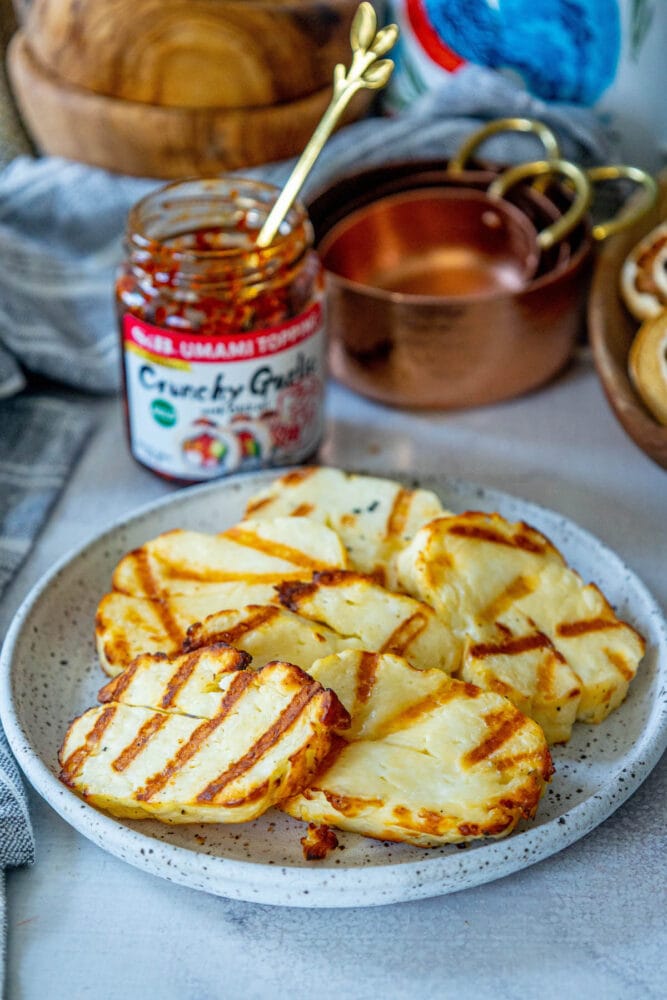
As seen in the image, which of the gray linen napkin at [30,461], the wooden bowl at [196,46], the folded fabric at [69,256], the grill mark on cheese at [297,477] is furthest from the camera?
the folded fabric at [69,256]

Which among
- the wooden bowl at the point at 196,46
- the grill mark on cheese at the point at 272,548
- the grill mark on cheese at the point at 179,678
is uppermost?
the wooden bowl at the point at 196,46

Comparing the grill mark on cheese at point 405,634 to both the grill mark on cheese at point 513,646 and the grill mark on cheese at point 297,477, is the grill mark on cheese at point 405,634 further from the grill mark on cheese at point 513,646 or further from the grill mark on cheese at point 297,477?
the grill mark on cheese at point 297,477

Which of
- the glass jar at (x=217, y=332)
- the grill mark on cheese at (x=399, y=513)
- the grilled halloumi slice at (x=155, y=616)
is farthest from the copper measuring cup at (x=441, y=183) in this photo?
the grilled halloumi slice at (x=155, y=616)

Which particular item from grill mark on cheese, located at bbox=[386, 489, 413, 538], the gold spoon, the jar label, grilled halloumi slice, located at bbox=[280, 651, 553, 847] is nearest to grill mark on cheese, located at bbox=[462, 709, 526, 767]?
grilled halloumi slice, located at bbox=[280, 651, 553, 847]

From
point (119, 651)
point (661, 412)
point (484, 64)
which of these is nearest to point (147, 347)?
point (119, 651)

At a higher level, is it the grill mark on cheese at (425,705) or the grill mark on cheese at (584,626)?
the grill mark on cheese at (425,705)

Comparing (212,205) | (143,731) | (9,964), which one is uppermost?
(212,205)

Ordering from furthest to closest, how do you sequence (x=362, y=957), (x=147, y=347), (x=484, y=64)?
(x=484, y=64)
(x=147, y=347)
(x=362, y=957)

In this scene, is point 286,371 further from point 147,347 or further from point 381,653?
point 381,653
